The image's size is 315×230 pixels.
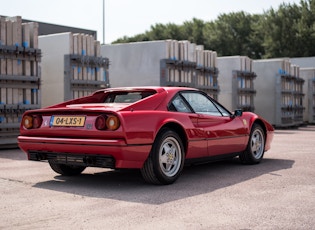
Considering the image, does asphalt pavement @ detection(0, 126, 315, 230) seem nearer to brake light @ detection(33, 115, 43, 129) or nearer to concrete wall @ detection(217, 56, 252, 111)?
brake light @ detection(33, 115, 43, 129)

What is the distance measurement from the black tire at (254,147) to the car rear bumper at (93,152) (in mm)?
2731

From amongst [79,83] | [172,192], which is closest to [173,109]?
[172,192]

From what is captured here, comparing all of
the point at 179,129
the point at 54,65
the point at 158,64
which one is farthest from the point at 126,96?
the point at 158,64

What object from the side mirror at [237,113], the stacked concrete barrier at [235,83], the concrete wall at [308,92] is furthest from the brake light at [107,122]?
the concrete wall at [308,92]

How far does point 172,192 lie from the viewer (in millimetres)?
5609

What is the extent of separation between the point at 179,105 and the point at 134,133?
45.9 inches

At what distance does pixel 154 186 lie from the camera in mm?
6008

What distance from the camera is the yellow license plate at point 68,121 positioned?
5828mm

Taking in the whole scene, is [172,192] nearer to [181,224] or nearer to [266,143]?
[181,224]

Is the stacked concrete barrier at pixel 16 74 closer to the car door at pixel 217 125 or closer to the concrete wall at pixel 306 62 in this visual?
the car door at pixel 217 125

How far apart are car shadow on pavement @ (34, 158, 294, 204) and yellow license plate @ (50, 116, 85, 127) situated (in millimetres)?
774

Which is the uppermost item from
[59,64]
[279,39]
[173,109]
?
[279,39]

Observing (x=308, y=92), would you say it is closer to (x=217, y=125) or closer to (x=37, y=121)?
(x=217, y=125)

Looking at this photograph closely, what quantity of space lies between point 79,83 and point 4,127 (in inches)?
111
